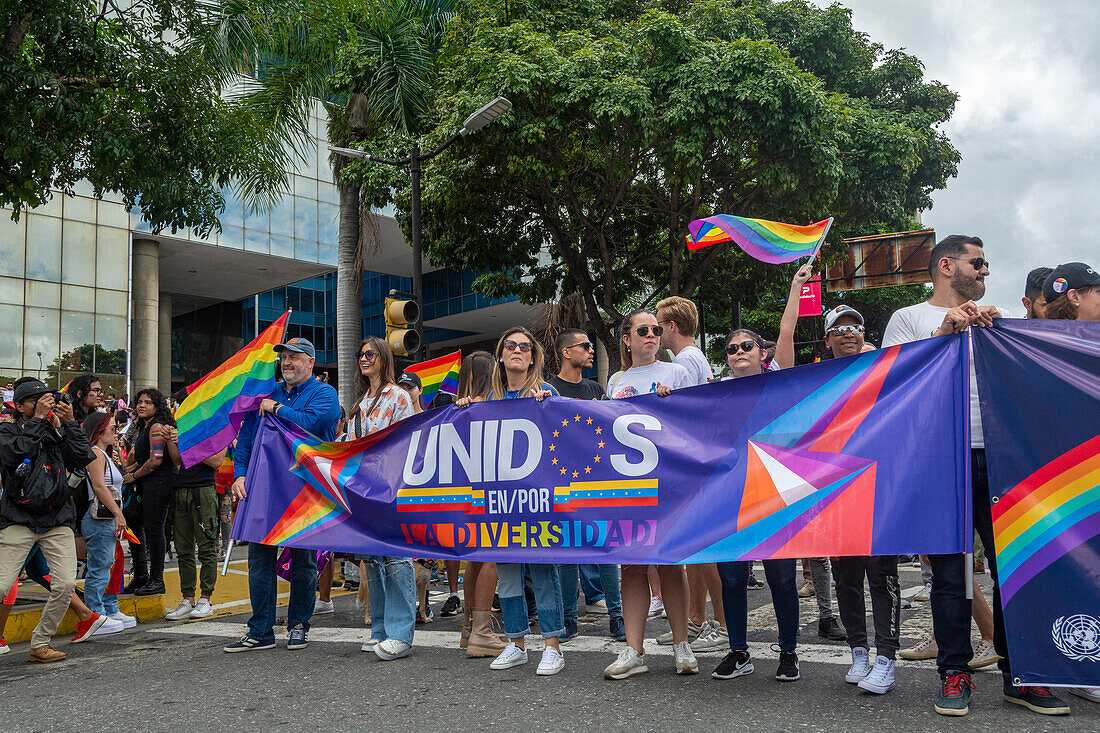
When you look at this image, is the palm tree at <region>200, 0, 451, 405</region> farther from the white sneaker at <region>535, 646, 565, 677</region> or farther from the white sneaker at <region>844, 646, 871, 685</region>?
the white sneaker at <region>844, 646, 871, 685</region>

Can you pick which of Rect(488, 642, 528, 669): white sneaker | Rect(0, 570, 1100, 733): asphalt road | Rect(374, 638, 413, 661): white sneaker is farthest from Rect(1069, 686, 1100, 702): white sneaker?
Rect(374, 638, 413, 661): white sneaker

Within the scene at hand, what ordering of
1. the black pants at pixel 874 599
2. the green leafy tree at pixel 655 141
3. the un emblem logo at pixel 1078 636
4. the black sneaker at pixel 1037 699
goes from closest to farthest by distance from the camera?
the un emblem logo at pixel 1078 636
the black sneaker at pixel 1037 699
the black pants at pixel 874 599
the green leafy tree at pixel 655 141

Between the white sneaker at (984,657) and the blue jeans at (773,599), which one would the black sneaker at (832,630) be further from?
the blue jeans at (773,599)

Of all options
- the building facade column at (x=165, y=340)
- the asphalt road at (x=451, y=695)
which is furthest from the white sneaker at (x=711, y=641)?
the building facade column at (x=165, y=340)

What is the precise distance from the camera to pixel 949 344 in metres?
3.97

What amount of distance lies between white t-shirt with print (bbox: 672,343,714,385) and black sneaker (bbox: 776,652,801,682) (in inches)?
67.9

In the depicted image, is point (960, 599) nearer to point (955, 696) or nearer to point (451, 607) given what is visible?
point (955, 696)

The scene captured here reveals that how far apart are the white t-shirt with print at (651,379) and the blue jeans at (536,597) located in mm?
1128

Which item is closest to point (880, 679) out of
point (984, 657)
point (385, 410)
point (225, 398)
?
point (984, 657)

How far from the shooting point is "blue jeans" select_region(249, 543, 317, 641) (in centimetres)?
571

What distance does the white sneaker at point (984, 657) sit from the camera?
173 inches

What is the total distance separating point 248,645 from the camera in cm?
569

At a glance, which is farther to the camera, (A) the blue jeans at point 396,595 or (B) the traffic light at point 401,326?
(B) the traffic light at point 401,326

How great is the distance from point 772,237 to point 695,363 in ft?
3.28
